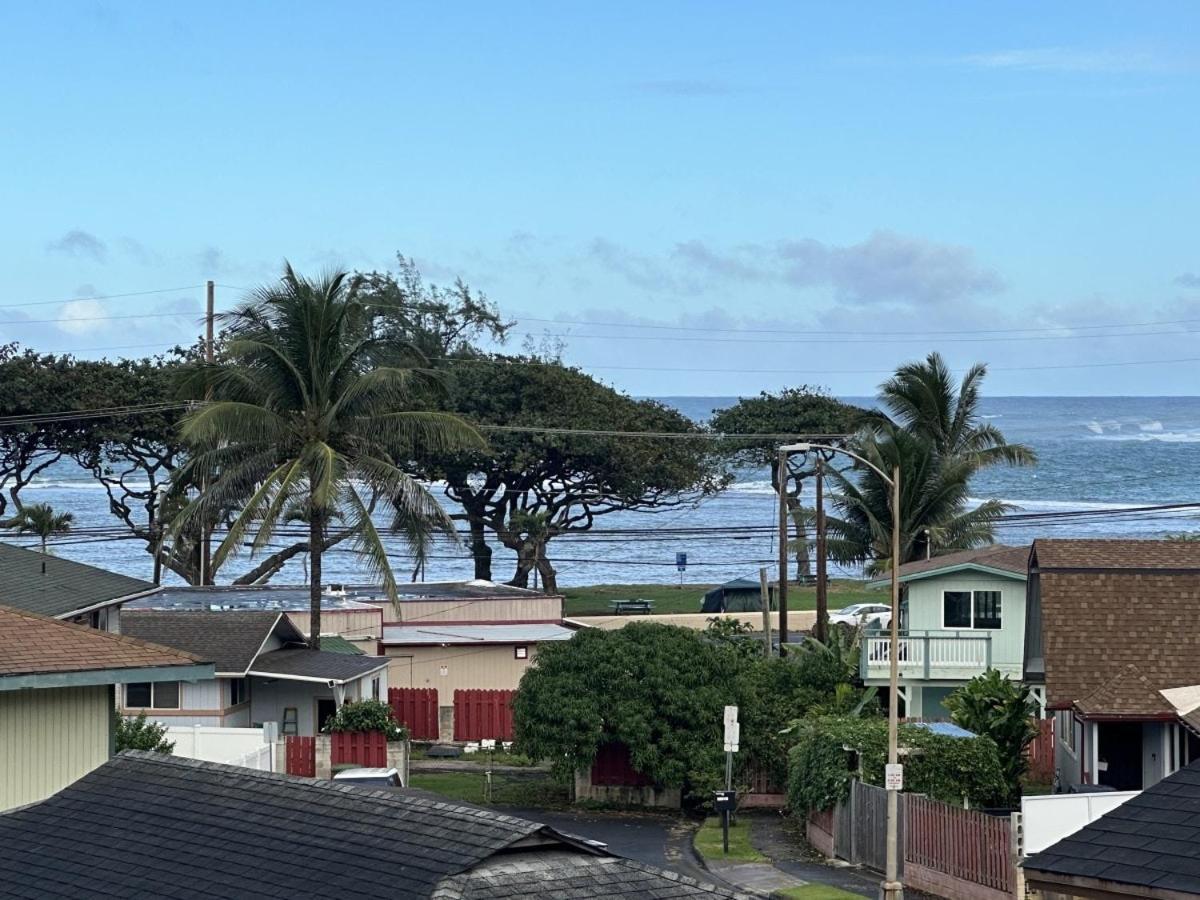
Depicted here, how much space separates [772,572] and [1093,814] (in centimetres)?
8701

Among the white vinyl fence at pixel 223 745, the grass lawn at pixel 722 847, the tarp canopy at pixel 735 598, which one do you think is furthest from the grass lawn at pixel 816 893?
the tarp canopy at pixel 735 598

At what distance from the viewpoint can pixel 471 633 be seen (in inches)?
1905

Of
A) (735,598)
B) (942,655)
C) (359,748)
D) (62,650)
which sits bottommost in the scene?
(359,748)

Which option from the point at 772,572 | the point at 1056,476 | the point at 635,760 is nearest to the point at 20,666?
the point at 635,760

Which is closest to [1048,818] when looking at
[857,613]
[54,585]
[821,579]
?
[54,585]

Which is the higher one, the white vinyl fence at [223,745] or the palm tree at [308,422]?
the palm tree at [308,422]

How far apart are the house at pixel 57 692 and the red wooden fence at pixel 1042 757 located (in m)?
24.3

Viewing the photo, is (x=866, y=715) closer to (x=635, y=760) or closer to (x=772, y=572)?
(x=635, y=760)

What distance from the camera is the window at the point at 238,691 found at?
3944 centimetres

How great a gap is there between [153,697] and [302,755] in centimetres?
415

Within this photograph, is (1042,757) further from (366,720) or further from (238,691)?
(238,691)

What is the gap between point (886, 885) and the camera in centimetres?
2419

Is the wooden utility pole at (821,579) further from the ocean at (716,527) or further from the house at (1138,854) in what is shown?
the ocean at (716,527)

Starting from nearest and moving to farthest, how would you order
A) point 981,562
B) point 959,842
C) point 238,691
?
point 959,842 → point 238,691 → point 981,562
